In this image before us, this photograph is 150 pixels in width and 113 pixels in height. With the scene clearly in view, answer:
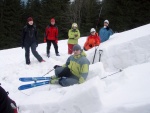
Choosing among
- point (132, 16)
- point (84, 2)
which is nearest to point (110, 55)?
point (132, 16)

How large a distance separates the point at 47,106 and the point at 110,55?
4.26m

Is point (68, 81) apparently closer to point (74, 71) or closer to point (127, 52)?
point (74, 71)

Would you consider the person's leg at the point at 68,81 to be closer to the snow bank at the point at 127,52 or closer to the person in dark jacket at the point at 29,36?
the snow bank at the point at 127,52

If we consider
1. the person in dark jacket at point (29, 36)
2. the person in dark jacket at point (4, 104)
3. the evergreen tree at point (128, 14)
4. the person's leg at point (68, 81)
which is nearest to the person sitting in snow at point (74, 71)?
the person's leg at point (68, 81)

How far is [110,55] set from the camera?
29.9 ft

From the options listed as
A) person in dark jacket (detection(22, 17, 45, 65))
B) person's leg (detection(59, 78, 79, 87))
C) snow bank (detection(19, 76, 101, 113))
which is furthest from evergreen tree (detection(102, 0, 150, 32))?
snow bank (detection(19, 76, 101, 113))

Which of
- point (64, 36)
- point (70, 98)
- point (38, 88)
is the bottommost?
point (64, 36)

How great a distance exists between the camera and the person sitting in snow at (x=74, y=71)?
6.89m

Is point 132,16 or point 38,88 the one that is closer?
point 38,88

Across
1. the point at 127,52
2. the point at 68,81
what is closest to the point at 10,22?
the point at 127,52

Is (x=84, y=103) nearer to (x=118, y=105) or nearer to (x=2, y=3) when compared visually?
(x=118, y=105)

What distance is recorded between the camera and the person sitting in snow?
6887 mm

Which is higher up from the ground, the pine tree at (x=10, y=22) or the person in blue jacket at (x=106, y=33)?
the person in blue jacket at (x=106, y=33)

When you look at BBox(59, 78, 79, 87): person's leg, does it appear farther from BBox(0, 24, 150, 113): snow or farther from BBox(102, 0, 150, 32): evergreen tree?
BBox(102, 0, 150, 32): evergreen tree
